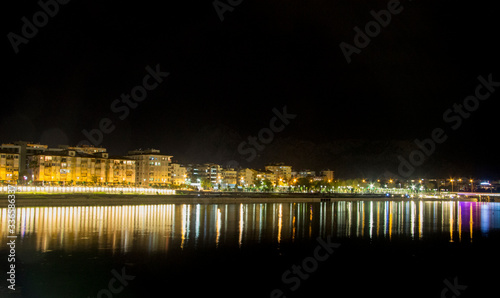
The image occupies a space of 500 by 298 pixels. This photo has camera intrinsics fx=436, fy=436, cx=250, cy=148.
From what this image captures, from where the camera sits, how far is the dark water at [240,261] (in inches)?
433

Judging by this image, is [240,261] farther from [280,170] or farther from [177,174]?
[280,170]

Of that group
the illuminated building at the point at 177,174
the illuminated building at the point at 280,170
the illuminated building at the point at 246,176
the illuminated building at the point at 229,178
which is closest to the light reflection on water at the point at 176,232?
the illuminated building at the point at 177,174

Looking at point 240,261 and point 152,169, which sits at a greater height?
point 152,169

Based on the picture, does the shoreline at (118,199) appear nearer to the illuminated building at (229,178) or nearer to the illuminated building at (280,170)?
the illuminated building at (229,178)

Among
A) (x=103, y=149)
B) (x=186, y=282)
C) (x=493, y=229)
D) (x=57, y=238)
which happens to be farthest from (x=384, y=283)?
(x=103, y=149)

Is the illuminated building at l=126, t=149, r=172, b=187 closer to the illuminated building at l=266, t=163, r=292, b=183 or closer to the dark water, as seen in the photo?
the illuminated building at l=266, t=163, r=292, b=183

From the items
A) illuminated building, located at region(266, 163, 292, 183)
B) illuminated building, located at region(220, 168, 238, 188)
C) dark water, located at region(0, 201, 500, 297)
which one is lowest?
dark water, located at region(0, 201, 500, 297)

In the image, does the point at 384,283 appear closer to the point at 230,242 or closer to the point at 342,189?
the point at 230,242

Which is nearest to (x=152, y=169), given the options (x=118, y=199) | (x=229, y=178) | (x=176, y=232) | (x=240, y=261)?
(x=229, y=178)

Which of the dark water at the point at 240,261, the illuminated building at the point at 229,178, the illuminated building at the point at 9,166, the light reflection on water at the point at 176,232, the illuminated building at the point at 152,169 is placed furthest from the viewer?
the illuminated building at the point at 229,178

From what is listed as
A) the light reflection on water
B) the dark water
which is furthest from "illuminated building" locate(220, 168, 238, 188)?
the dark water

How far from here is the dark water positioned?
11000 millimetres

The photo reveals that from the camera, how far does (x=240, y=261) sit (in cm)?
1421

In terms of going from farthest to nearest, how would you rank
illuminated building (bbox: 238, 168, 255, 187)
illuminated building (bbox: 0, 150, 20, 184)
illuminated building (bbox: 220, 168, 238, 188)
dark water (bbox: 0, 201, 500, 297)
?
1. illuminated building (bbox: 238, 168, 255, 187)
2. illuminated building (bbox: 220, 168, 238, 188)
3. illuminated building (bbox: 0, 150, 20, 184)
4. dark water (bbox: 0, 201, 500, 297)
